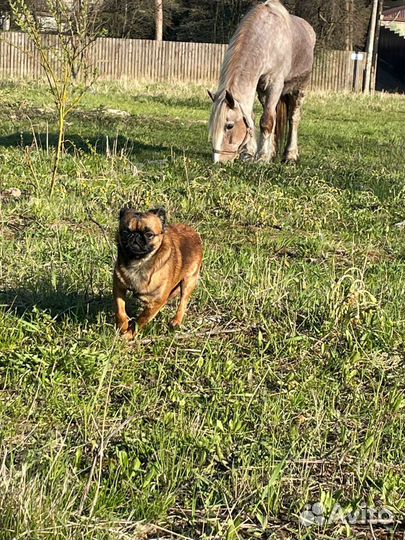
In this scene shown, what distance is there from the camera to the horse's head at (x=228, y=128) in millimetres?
10789

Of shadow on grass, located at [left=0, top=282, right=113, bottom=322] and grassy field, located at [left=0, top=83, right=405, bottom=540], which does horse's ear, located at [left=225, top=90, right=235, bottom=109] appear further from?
shadow on grass, located at [left=0, top=282, right=113, bottom=322]

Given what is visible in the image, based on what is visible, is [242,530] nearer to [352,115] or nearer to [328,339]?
[328,339]

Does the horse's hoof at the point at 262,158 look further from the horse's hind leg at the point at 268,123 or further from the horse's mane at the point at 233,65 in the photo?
the horse's mane at the point at 233,65

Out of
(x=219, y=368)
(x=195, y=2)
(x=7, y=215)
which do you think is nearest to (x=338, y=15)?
(x=195, y=2)

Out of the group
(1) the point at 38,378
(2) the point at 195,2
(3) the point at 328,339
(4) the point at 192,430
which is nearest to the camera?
(4) the point at 192,430

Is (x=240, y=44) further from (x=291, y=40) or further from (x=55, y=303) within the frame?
(x=55, y=303)

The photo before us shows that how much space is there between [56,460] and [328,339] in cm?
206

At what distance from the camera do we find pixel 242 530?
309 centimetres

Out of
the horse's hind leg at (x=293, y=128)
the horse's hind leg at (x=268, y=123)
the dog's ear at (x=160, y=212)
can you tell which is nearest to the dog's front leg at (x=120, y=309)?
the dog's ear at (x=160, y=212)

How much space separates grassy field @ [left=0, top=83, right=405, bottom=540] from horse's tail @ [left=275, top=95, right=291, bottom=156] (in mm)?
4493

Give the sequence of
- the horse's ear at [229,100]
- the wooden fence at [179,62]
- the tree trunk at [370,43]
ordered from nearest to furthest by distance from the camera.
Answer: the horse's ear at [229,100] → the wooden fence at [179,62] → the tree trunk at [370,43]

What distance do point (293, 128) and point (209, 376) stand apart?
9.46 m

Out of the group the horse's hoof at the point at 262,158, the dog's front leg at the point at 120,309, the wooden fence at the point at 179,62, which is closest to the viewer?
the dog's front leg at the point at 120,309

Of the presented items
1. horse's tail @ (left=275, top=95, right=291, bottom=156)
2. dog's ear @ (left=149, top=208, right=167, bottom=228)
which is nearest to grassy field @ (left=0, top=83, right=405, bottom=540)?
dog's ear @ (left=149, top=208, right=167, bottom=228)
